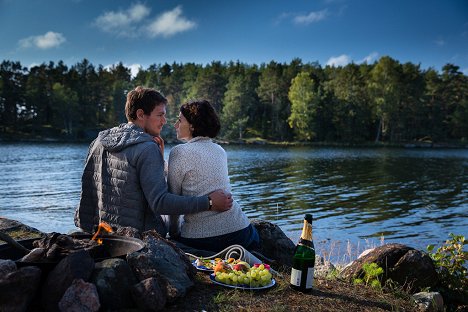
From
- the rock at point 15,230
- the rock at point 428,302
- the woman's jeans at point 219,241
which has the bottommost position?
→ the rock at point 428,302

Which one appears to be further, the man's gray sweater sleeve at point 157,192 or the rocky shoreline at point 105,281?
the man's gray sweater sleeve at point 157,192

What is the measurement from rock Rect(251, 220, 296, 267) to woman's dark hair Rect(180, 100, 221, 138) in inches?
83.8

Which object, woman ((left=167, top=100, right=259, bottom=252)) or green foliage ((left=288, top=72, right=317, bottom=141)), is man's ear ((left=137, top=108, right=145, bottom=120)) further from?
green foliage ((left=288, top=72, right=317, bottom=141))

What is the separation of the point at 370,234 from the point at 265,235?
34.9 ft

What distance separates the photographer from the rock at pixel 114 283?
10.9 feet

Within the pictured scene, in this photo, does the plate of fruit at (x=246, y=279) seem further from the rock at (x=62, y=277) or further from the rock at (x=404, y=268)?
the rock at (x=404, y=268)

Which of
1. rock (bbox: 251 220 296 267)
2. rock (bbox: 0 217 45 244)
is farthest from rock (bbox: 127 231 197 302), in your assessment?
rock (bbox: 0 217 45 244)

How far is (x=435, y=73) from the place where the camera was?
8994 centimetres

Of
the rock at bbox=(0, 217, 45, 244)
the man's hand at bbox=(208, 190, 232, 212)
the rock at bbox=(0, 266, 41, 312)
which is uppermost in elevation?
the man's hand at bbox=(208, 190, 232, 212)

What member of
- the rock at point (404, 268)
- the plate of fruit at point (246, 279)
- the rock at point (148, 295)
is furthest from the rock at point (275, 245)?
the rock at point (148, 295)

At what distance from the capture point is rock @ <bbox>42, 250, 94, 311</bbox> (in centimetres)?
321

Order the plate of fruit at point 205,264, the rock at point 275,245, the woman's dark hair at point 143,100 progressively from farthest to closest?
the rock at point 275,245 → the woman's dark hair at point 143,100 → the plate of fruit at point 205,264

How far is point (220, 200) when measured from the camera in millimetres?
4719

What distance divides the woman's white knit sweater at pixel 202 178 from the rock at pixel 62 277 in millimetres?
1839
